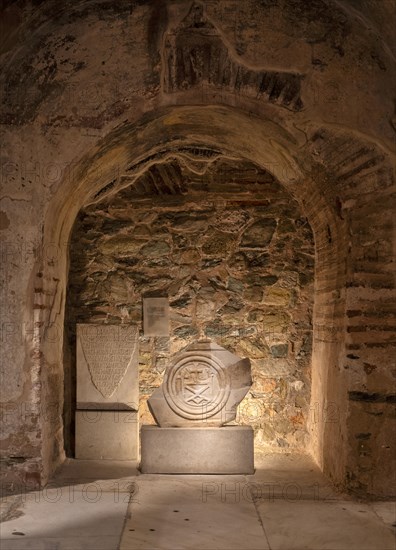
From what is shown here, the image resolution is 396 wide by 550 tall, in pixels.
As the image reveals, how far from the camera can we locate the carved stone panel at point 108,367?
4.49 m

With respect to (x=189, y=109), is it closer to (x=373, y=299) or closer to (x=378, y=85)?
(x=378, y=85)

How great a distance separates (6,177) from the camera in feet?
11.3

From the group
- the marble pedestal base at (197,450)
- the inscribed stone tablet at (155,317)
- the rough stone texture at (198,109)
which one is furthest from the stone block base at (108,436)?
the rough stone texture at (198,109)

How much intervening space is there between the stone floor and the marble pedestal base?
7 centimetres

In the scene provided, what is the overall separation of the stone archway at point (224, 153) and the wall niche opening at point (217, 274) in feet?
0.61

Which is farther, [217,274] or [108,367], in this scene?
[217,274]

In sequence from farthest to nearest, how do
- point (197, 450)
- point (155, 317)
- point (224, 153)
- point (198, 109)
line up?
point (155, 317)
point (224, 153)
point (197, 450)
point (198, 109)

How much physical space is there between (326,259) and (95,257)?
1.82m

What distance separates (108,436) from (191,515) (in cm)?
135

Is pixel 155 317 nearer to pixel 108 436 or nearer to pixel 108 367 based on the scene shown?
pixel 108 367

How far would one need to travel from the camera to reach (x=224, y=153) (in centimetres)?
459

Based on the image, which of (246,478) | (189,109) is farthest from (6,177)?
(246,478)

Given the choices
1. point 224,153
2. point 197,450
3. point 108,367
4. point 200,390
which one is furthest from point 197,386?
point 224,153

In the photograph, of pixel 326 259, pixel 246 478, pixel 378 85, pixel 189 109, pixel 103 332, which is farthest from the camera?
pixel 103 332
